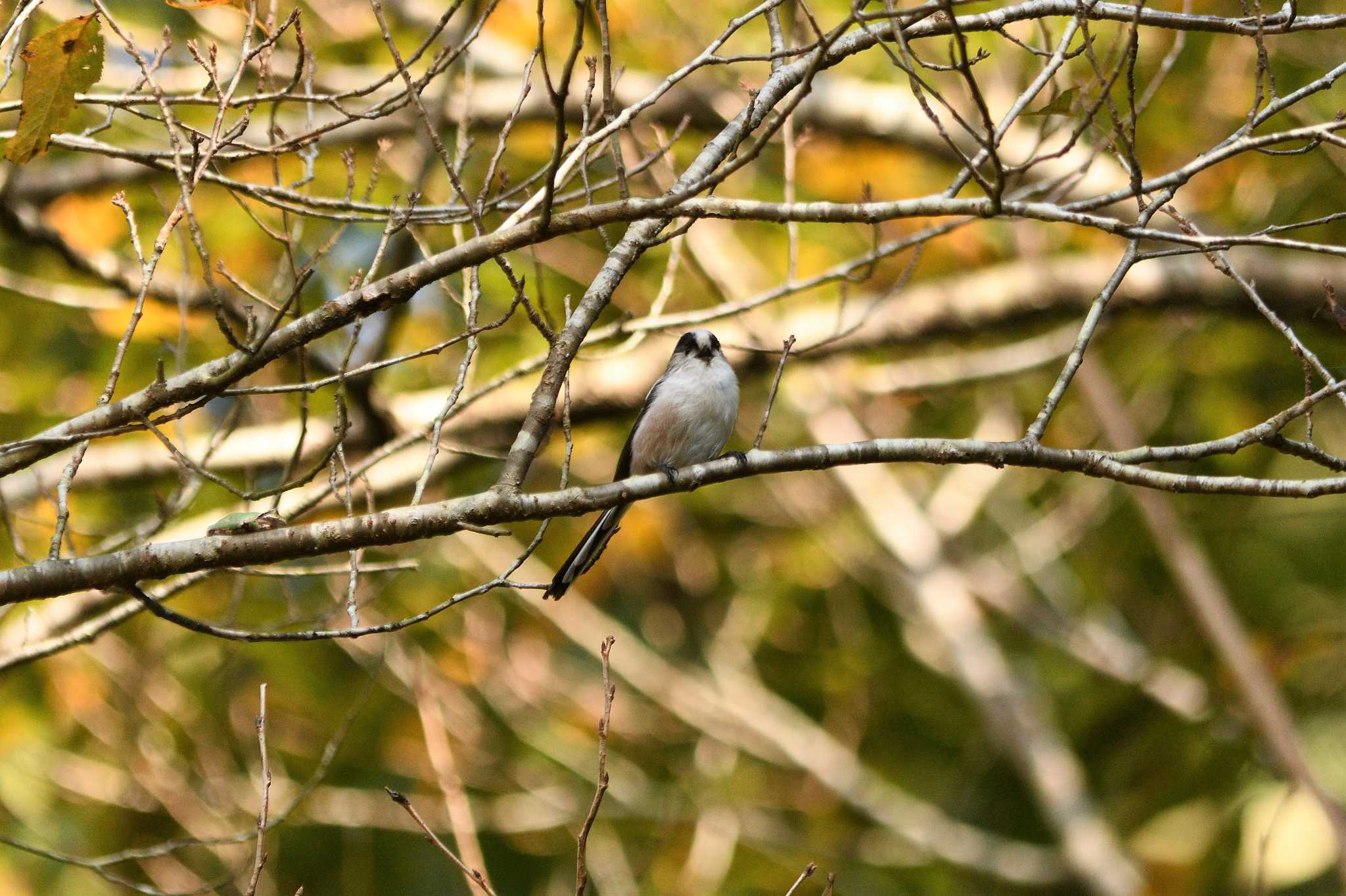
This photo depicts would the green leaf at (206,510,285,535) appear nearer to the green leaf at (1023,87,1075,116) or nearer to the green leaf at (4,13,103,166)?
the green leaf at (4,13,103,166)

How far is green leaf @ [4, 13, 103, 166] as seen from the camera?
2.97 metres

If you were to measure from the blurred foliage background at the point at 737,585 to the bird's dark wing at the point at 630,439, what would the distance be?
1.71 feet

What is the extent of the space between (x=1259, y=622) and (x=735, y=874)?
389cm

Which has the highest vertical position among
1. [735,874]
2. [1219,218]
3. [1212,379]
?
[1219,218]

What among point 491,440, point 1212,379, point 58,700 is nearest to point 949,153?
point 1212,379

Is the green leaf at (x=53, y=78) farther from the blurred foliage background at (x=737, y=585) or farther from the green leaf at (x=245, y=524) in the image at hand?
the blurred foliage background at (x=737, y=585)

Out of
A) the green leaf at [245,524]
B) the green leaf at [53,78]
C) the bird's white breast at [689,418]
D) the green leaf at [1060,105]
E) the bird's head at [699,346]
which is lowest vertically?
the green leaf at [245,524]

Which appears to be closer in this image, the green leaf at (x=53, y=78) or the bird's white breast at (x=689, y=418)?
the green leaf at (x=53, y=78)

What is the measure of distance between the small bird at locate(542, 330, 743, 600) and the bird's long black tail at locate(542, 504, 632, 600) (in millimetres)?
517

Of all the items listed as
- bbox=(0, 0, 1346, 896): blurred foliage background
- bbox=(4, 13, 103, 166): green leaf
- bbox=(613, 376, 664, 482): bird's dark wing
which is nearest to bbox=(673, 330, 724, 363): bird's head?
bbox=(613, 376, 664, 482): bird's dark wing

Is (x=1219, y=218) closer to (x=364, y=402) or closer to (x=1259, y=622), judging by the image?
(x=1259, y=622)

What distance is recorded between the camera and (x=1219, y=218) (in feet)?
22.2

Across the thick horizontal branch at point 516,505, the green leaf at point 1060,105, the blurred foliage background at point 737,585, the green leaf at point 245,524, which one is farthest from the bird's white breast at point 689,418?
the green leaf at point 245,524

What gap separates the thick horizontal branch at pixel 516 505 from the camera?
8.94 feet
